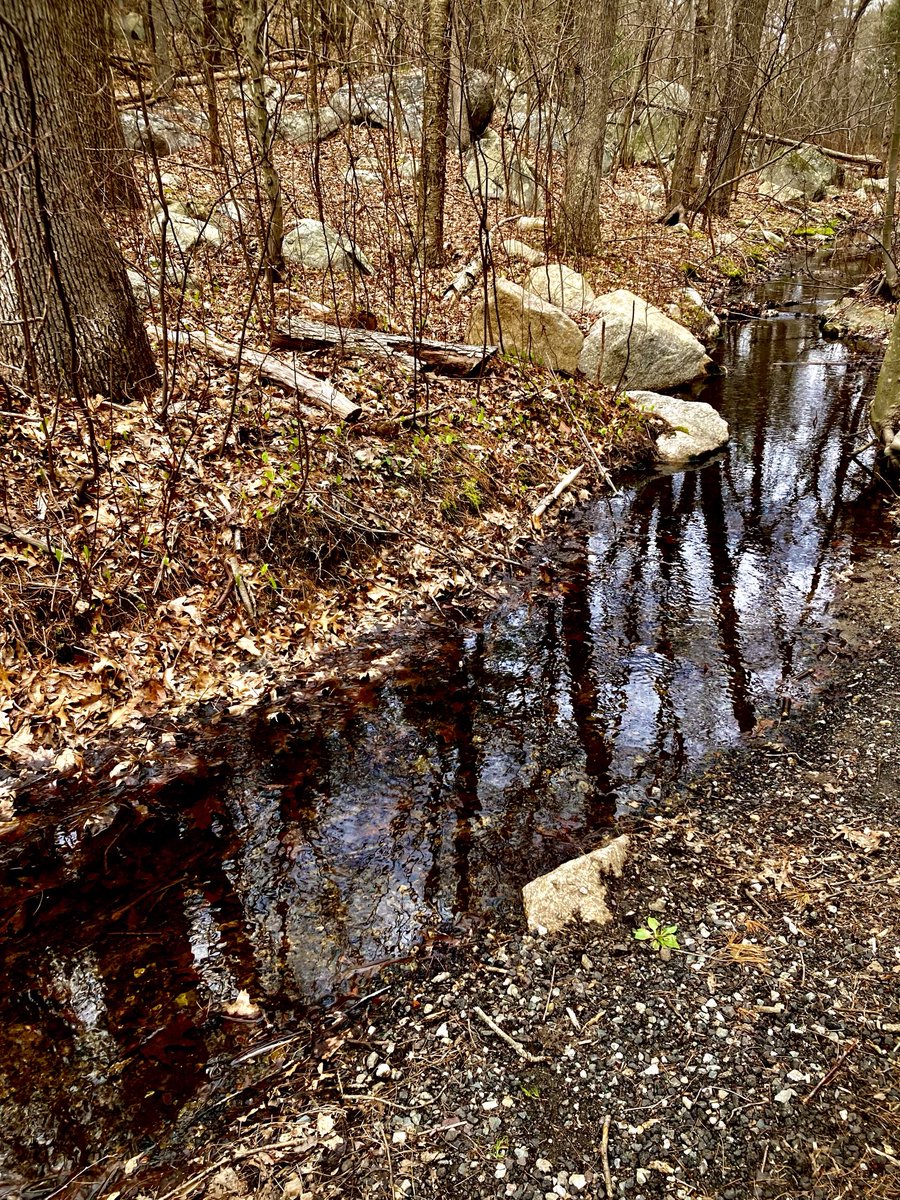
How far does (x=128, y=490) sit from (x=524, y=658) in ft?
12.1

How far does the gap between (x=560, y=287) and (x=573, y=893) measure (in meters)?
10.2

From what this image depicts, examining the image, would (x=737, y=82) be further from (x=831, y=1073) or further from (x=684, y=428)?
(x=831, y=1073)

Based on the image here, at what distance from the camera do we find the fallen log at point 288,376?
771 centimetres

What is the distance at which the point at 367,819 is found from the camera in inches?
176

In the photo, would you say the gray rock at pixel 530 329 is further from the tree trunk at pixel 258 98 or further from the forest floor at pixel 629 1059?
the forest floor at pixel 629 1059

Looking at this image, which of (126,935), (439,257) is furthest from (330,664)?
(439,257)

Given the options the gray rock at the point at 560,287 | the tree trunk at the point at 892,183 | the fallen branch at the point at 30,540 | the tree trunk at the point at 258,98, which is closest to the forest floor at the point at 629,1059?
the fallen branch at the point at 30,540

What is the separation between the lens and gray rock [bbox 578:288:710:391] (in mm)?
10531

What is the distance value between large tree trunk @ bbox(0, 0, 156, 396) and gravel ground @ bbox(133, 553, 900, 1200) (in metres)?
5.64

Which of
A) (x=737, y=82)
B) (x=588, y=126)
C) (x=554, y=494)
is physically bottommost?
(x=554, y=494)

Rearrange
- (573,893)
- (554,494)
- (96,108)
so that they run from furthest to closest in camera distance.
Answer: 1. (554,494)
2. (96,108)
3. (573,893)

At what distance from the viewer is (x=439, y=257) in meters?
13.1

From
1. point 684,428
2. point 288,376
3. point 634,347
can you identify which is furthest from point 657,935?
point 634,347

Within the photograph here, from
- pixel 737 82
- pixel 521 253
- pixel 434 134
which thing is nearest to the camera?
pixel 434 134
